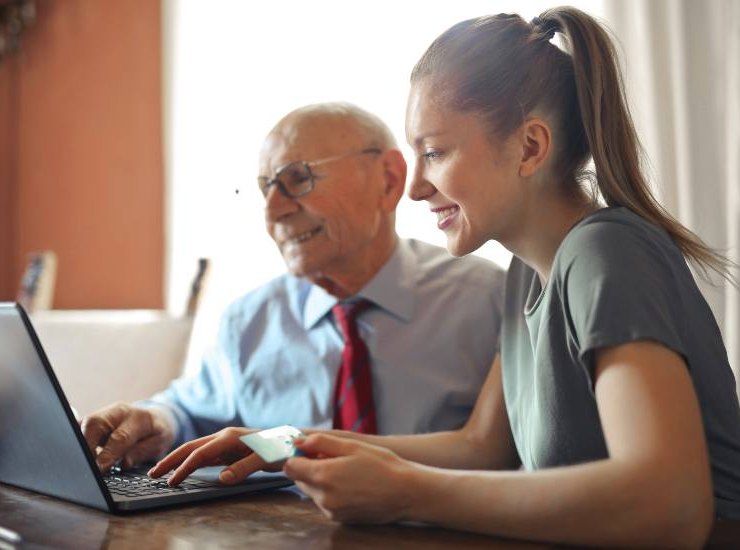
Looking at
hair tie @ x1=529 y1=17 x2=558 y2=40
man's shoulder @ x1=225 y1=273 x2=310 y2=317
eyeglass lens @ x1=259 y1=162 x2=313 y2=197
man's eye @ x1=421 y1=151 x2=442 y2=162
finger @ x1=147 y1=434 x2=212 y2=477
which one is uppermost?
hair tie @ x1=529 y1=17 x2=558 y2=40

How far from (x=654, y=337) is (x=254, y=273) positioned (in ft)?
7.12

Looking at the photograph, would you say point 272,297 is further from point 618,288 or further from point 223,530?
point 618,288

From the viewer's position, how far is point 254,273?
2.92m

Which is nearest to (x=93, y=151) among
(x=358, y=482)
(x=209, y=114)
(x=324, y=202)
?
(x=209, y=114)

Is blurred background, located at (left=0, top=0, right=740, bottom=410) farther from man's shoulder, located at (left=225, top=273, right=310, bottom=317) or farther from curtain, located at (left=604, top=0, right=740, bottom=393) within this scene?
man's shoulder, located at (left=225, top=273, right=310, bottom=317)

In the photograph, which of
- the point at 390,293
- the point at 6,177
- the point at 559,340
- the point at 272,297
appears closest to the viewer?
the point at 559,340

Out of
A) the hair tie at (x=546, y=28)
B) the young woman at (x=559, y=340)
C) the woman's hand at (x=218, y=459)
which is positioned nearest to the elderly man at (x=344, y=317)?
the young woman at (x=559, y=340)

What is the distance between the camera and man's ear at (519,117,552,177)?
3.62ft

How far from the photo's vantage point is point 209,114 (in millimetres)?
3148

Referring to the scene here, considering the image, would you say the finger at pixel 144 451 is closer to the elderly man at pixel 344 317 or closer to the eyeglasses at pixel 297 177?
the elderly man at pixel 344 317

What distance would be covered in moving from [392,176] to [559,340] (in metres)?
0.91

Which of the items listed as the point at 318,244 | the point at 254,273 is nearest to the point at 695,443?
the point at 318,244

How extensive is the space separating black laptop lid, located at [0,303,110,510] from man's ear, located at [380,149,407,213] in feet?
3.08

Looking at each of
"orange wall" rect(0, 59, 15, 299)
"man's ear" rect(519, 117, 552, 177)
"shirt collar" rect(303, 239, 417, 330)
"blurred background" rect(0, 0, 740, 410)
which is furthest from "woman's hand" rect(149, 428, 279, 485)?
"orange wall" rect(0, 59, 15, 299)
